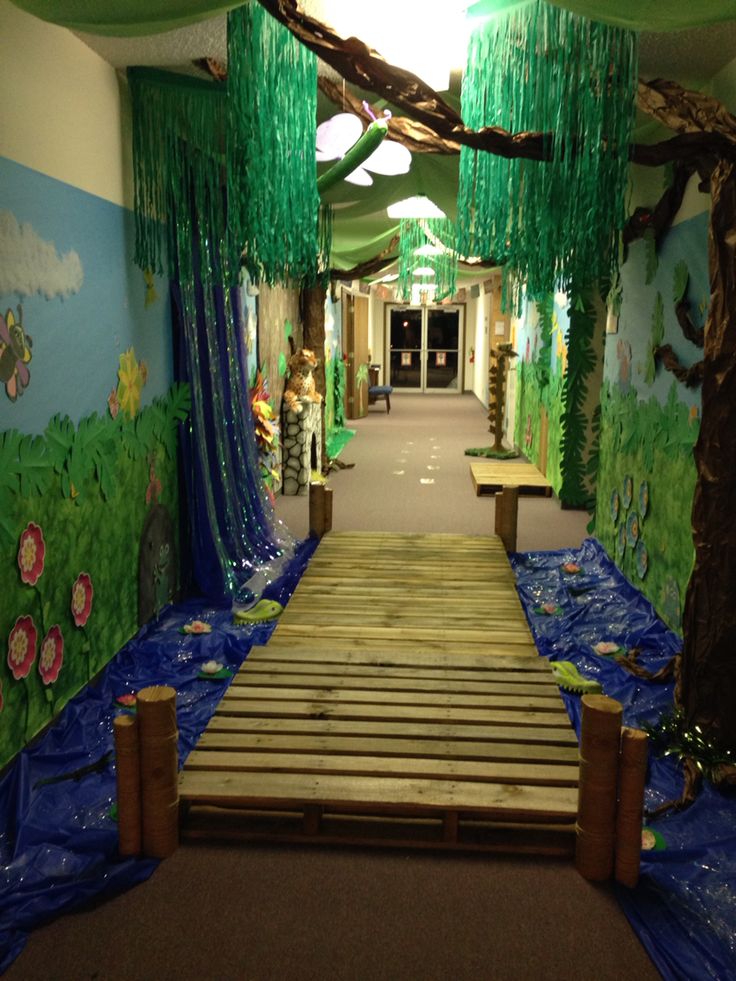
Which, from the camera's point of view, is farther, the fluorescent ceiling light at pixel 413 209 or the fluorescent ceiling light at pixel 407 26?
the fluorescent ceiling light at pixel 413 209

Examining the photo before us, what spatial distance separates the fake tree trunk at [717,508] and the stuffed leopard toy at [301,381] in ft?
16.2

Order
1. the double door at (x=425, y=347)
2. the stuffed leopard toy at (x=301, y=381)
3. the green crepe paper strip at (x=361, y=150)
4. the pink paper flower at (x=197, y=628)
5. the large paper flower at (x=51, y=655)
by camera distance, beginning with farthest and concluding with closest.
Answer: the double door at (x=425, y=347) → the stuffed leopard toy at (x=301, y=381) → the pink paper flower at (x=197, y=628) → the green crepe paper strip at (x=361, y=150) → the large paper flower at (x=51, y=655)

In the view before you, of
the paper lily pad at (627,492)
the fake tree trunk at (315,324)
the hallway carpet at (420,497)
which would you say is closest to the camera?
the paper lily pad at (627,492)

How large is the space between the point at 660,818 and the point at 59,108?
122 inches

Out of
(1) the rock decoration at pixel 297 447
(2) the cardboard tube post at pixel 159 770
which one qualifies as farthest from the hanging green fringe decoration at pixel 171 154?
(1) the rock decoration at pixel 297 447

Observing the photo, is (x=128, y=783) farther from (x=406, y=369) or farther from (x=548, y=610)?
(x=406, y=369)

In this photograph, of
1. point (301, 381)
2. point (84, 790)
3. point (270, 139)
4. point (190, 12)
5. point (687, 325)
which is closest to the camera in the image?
point (190, 12)

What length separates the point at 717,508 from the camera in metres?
2.76

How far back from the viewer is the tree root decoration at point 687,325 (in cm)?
356

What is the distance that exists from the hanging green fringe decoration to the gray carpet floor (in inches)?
102

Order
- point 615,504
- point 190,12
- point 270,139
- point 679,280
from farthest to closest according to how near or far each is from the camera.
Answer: point 615,504, point 679,280, point 270,139, point 190,12

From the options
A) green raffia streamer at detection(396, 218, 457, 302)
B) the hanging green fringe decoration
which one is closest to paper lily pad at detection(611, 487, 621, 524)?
green raffia streamer at detection(396, 218, 457, 302)

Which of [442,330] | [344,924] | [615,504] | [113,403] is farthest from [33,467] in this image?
[442,330]

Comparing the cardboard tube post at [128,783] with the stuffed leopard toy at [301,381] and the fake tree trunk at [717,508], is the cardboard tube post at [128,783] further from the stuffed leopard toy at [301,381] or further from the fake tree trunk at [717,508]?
the stuffed leopard toy at [301,381]
